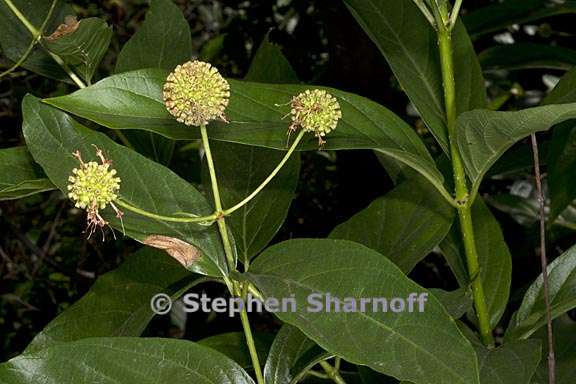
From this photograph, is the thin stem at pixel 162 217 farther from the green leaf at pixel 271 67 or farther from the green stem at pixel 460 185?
the green leaf at pixel 271 67

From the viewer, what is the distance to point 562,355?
118cm

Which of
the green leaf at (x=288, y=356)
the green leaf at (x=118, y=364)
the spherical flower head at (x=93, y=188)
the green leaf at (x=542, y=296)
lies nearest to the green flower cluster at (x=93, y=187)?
the spherical flower head at (x=93, y=188)

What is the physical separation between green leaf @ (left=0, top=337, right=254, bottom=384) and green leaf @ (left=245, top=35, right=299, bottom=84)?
50cm

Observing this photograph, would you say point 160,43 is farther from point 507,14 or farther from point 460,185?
point 507,14

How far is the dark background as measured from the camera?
194cm

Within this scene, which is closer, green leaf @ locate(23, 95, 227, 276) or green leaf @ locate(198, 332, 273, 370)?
green leaf @ locate(23, 95, 227, 276)

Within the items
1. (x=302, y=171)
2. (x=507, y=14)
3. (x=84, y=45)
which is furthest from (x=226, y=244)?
(x=302, y=171)

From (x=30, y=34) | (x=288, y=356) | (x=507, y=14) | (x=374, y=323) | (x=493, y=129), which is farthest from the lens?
(x=507, y=14)

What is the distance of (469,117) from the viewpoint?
871 millimetres

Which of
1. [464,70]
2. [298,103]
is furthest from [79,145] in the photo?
[464,70]

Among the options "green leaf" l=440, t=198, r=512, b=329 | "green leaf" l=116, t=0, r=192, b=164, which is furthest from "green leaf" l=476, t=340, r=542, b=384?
"green leaf" l=116, t=0, r=192, b=164

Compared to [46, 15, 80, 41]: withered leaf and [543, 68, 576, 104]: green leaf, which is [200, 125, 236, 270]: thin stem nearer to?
[46, 15, 80, 41]: withered leaf

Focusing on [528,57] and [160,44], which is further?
[528,57]

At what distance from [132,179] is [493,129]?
39 cm
